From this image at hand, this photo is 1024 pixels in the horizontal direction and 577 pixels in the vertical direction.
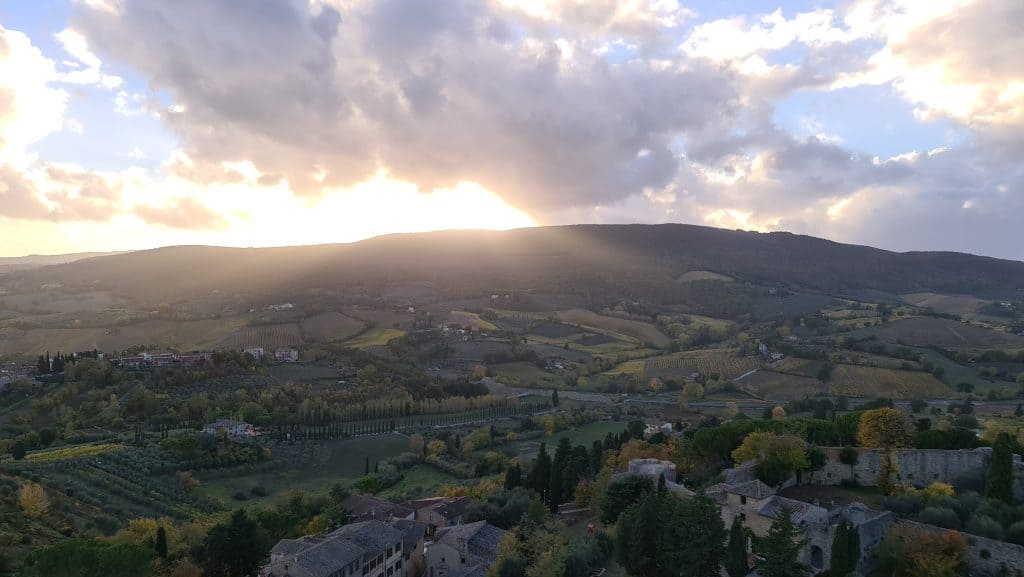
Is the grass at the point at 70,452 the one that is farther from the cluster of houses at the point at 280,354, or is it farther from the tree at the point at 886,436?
the tree at the point at 886,436

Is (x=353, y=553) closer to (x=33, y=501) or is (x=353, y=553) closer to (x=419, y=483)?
(x=33, y=501)

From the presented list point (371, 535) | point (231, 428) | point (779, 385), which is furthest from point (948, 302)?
point (371, 535)

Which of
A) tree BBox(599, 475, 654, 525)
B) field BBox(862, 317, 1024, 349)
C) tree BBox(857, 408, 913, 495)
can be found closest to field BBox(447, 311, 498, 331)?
field BBox(862, 317, 1024, 349)

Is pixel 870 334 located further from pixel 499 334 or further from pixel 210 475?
pixel 210 475

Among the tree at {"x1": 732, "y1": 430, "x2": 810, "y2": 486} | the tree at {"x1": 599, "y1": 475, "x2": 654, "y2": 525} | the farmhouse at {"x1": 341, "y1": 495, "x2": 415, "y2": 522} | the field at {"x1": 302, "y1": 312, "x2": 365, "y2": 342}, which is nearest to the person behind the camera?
the tree at {"x1": 732, "y1": 430, "x2": 810, "y2": 486}

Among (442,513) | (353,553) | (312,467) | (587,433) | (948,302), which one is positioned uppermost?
(948,302)

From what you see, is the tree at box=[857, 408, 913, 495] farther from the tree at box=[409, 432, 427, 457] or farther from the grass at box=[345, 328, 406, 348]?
the grass at box=[345, 328, 406, 348]
